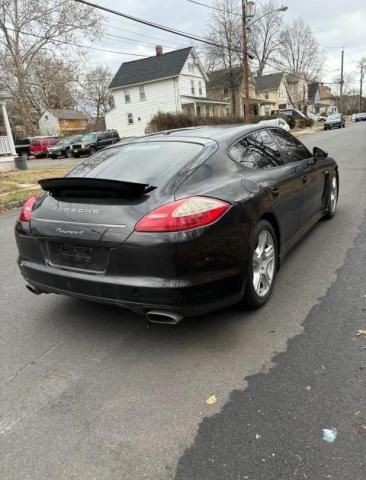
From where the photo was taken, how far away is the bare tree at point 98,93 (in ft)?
228

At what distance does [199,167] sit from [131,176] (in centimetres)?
58

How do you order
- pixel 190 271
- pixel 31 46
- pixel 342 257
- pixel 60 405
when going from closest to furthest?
pixel 60 405 < pixel 190 271 < pixel 342 257 < pixel 31 46

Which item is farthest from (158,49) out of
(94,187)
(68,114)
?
(94,187)

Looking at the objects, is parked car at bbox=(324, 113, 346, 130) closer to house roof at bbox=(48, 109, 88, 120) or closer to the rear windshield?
house roof at bbox=(48, 109, 88, 120)

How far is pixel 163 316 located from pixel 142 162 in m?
1.40

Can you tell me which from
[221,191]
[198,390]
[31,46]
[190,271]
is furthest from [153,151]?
[31,46]

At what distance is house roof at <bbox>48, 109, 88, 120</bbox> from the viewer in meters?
60.8

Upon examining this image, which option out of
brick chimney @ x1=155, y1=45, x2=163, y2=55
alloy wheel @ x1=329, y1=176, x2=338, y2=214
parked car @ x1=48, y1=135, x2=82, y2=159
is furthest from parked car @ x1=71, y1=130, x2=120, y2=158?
alloy wheel @ x1=329, y1=176, x2=338, y2=214

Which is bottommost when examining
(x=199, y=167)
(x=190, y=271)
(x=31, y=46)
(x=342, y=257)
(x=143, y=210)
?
(x=342, y=257)

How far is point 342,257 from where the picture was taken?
4770 mm

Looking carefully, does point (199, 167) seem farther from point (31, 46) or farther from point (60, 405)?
point (31, 46)

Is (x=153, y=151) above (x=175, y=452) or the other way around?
above

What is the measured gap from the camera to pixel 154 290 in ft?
9.16

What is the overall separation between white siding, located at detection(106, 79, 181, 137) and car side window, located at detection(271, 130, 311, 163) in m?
35.9
